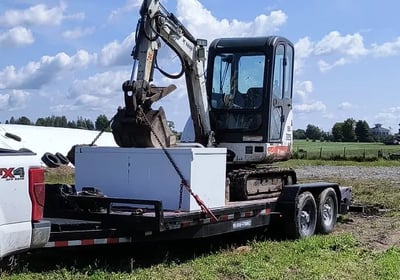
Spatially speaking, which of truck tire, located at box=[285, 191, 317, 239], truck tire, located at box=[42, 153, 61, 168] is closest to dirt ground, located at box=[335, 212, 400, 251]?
truck tire, located at box=[285, 191, 317, 239]

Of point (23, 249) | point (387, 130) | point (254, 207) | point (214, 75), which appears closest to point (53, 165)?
point (214, 75)

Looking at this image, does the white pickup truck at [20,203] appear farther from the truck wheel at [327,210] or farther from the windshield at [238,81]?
the truck wheel at [327,210]

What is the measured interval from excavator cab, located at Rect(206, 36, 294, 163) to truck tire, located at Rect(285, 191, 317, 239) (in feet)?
3.30

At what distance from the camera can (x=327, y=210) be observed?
13.2 m

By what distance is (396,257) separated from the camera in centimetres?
1016

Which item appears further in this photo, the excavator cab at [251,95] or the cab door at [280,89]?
the cab door at [280,89]

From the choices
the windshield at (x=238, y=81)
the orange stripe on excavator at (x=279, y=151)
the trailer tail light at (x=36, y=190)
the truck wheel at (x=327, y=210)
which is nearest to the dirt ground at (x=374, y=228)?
the truck wheel at (x=327, y=210)

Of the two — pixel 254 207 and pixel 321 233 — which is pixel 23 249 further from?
pixel 321 233

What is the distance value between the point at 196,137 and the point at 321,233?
312 centimetres

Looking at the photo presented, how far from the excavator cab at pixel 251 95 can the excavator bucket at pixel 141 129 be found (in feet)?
8.27

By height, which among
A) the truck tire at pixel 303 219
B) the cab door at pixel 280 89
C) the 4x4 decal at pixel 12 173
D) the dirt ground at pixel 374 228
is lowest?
the dirt ground at pixel 374 228

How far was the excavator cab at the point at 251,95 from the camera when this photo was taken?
481 inches

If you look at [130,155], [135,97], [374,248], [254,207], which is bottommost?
[374,248]

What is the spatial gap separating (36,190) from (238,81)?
653cm
